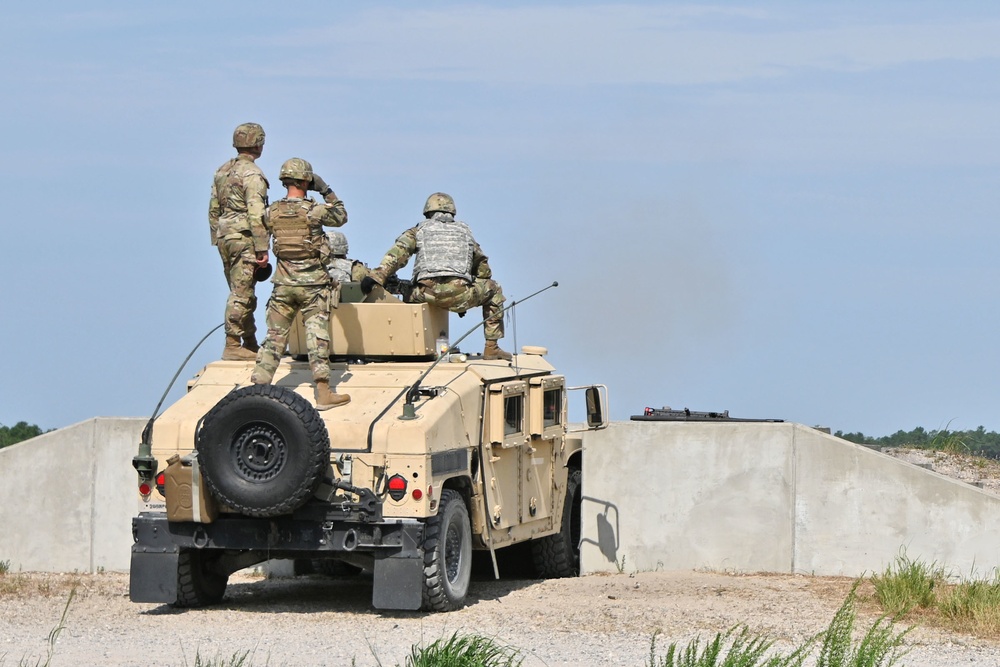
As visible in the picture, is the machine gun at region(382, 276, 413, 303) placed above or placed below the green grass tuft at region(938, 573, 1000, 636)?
above

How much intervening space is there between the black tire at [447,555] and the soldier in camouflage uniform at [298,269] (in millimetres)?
1138

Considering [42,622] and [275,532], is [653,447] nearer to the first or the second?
[275,532]

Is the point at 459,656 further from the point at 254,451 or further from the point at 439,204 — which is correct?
the point at 439,204

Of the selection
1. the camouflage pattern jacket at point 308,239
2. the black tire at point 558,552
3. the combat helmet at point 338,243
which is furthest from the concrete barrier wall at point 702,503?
the camouflage pattern jacket at point 308,239

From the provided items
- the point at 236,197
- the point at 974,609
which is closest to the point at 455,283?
the point at 236,197

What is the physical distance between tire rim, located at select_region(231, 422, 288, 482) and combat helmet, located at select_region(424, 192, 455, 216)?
3068 millimetres

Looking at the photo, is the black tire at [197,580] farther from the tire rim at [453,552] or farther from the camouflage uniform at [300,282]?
the tire rim at [453,552]

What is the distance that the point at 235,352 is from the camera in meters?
13.3

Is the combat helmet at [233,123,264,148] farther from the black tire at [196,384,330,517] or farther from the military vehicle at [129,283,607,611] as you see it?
the black tire at [196,384,330,517]

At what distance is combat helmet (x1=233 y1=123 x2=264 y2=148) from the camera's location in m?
13.8

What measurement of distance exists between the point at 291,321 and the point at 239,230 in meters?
1.22

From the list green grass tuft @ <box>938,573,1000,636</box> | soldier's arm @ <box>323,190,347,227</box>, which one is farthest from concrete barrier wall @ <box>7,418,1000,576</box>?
soldier's arm @ <box>323,190,347,227</box>

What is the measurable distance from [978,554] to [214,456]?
256 inches

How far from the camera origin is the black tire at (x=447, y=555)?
11.8 meters
